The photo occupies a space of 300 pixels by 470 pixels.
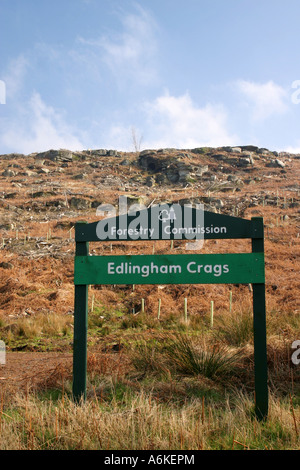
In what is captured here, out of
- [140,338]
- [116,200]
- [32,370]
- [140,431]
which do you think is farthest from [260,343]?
[116,200]

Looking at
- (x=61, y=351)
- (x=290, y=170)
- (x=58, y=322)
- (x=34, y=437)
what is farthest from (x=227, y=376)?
(x=290, y=170)

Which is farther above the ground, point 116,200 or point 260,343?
point 116,200

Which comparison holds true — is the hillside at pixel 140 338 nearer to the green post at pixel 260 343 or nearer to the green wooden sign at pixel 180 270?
the green post at pixel 260 343

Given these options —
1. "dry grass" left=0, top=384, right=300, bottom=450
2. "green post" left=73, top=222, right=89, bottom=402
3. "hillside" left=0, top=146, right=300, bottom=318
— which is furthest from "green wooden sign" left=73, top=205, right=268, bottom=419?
"hillside" left=0, top=146, right=300, bottom=318

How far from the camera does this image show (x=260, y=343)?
4090 mm

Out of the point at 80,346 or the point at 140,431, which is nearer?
the point at 140,431

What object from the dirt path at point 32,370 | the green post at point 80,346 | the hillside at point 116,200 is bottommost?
the dirt path at point 32,370

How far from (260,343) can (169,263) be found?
1381mm

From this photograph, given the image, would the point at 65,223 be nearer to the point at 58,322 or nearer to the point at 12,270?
the point at 12,270

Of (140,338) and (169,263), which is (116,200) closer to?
(140,338)

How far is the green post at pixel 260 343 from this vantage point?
3.93 metres

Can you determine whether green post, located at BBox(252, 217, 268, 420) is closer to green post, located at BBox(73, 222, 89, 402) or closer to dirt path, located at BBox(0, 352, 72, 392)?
green post, located at BBox(73, 222, 89, 402)

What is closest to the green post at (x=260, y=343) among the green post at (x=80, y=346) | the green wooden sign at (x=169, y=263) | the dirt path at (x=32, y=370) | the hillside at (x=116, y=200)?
the green wooden sign at (x=169, y=263)

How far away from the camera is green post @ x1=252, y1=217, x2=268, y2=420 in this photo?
3930mm
